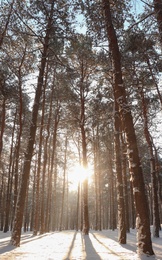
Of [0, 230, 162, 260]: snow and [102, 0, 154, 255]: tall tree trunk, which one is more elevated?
[102, 0, 154, 255]: tall tree trunk

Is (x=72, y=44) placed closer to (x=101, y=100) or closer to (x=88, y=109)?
(x=101, y=100)

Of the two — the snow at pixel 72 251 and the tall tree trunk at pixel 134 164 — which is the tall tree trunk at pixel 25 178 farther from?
the tall tree trunk at pixel 134 164

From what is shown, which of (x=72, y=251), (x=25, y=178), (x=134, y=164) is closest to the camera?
(x=134, y=164)

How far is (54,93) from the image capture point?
16.3 meters

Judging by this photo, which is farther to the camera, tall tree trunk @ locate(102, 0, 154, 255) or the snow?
the snow

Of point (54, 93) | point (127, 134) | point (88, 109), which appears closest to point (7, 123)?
point (54, 93)

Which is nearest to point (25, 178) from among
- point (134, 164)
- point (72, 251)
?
point (72, 251)

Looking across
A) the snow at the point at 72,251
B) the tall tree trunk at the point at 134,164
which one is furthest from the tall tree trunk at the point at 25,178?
the tall tree trunk at the point at 134,164

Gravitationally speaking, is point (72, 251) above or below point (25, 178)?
below

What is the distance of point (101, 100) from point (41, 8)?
19.8 feet

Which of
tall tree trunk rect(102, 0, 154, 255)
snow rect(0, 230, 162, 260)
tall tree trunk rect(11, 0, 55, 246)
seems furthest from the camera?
tall tree trunk rect(11, 0, 55, 246)

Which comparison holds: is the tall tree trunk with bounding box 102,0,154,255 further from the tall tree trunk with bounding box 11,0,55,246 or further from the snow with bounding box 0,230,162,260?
the tall tree trunk with bounding box 11,0,55,246

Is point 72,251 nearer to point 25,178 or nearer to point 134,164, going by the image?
point 25,178

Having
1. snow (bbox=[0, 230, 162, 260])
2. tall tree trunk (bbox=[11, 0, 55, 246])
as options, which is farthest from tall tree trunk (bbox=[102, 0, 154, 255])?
tall tree trunk (bbox=[11, 0, 55, 246])
